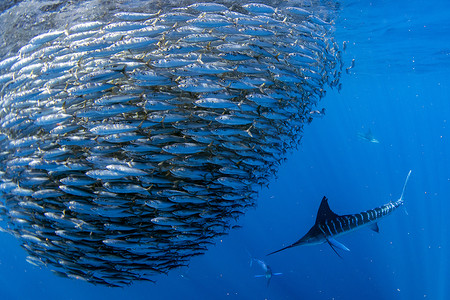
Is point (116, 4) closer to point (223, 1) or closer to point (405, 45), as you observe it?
point (223, 1)

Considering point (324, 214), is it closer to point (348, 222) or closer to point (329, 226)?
point (329, 226)

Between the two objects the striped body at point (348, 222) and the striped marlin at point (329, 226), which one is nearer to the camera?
the striped marlin at point (329, 226)

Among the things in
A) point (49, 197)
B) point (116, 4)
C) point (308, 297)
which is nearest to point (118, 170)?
point (49, 197)

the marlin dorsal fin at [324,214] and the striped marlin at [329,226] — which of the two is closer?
the striped marlin at [329,226]

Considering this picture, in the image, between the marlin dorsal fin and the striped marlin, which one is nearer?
the striped marlin

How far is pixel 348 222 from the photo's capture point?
612 centimetres

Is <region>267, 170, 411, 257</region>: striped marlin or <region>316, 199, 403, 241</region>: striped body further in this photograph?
<region>316, 199, 403, 241</region>: striped body

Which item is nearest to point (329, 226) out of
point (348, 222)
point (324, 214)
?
point (324, 214)

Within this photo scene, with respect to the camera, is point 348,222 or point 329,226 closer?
point 329,226

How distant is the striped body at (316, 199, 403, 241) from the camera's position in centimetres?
576

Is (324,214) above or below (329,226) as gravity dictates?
above

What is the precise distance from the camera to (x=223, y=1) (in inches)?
349

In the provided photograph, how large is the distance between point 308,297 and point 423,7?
→ 1441cm

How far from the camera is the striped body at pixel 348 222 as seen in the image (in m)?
5.76
